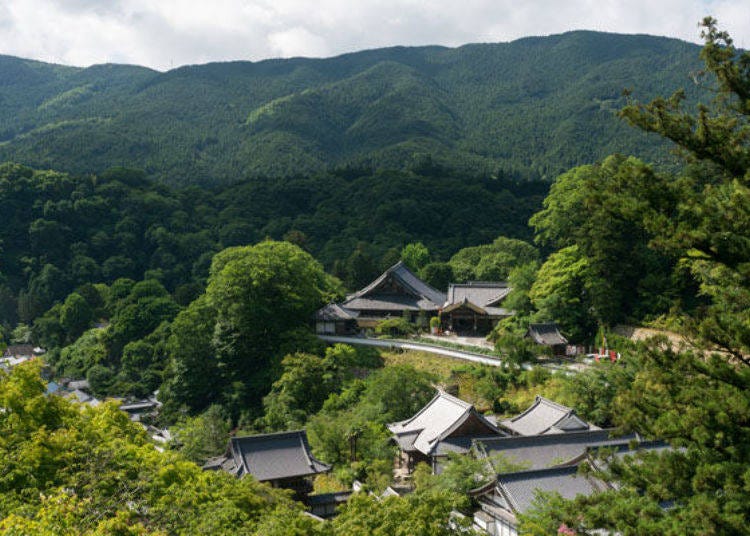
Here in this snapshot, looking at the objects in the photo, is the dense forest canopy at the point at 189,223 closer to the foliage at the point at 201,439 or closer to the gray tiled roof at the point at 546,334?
the gray tiled roof at the point at 546,334

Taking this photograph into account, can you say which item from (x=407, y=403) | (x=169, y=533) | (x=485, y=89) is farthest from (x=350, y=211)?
(x=485, y=89)

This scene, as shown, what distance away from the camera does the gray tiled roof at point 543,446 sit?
2006cm

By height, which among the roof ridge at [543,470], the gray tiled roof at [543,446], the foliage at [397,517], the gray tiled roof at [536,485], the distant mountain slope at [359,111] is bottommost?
the gray tiled roof at [543,446]

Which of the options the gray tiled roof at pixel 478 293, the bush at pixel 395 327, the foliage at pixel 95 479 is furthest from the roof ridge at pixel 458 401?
the gray tiled roof at pixel 478 293

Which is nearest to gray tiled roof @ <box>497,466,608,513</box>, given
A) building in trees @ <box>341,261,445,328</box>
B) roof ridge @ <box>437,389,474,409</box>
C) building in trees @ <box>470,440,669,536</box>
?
building in trees @ <box>470,440,669,536</box>

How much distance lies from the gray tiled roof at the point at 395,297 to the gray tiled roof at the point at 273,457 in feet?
→ 54.8

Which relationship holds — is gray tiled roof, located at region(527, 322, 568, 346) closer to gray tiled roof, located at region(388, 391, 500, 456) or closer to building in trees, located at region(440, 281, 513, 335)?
building in trees, located at region(440, 281, 513, 335)

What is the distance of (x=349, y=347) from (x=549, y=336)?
9326 millimetres

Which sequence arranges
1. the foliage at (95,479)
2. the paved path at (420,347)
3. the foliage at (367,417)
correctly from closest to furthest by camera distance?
the foliage at (95,479), the foliage at (367,417), the paved path at (420,347)

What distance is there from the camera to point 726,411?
844cm

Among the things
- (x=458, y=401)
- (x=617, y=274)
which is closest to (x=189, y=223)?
(x=617, y=274)

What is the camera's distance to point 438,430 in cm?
2333

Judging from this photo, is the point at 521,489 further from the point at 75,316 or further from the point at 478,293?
the point at 75,316

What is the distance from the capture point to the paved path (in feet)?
97.4
